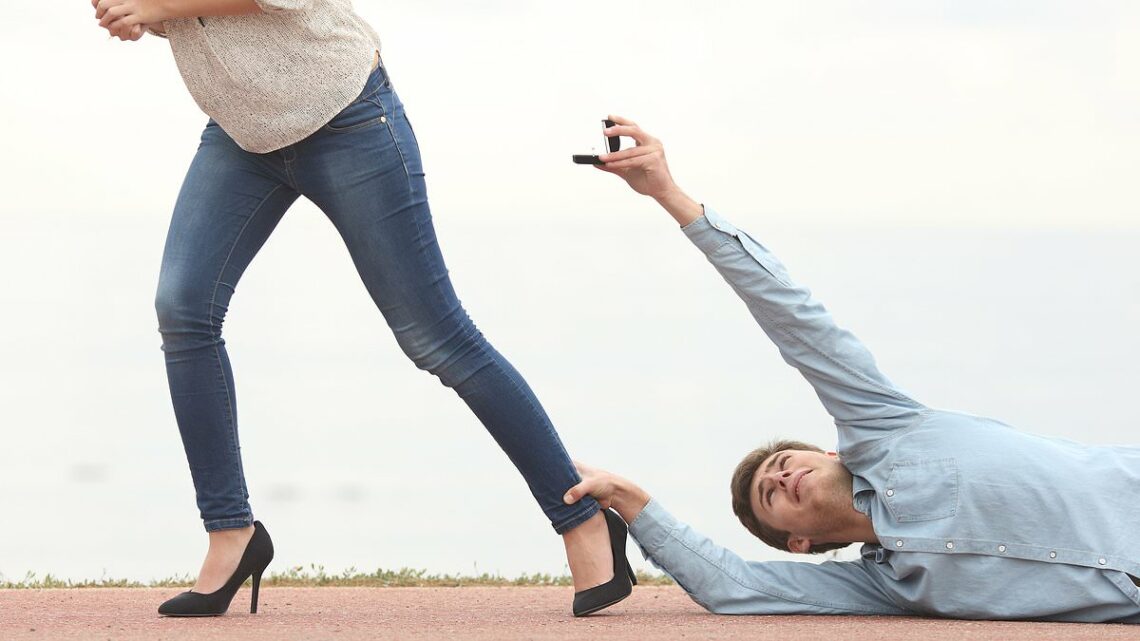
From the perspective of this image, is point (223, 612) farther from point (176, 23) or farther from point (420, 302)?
point (176, 23)

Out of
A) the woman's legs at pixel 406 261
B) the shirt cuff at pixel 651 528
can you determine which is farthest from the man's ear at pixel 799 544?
the woman's legs at pixel 406 261

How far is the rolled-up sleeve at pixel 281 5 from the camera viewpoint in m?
3.65

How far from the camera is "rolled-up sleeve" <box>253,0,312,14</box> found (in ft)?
12.0

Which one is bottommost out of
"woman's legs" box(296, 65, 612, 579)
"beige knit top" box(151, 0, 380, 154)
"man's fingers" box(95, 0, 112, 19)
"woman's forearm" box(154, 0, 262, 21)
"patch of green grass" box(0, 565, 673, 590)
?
"patch of green grass" box(0, 565, 673, 590)

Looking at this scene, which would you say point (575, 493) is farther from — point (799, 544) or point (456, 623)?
point (799, 544)

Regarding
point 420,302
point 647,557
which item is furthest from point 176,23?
point 647,557

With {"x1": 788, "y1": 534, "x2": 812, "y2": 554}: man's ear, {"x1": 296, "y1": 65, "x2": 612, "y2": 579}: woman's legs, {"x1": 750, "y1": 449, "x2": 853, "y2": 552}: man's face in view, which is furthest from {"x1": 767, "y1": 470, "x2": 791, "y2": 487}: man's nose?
{"x1": 296, "y1": 65, "x2": 612, "y2": 579}: woman's legs

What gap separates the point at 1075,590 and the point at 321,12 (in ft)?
8.43

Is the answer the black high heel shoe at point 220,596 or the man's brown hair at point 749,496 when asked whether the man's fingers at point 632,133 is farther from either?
the black high heel shoe at point 220,596

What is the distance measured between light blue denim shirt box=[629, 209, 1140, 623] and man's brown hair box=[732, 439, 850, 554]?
13 cm

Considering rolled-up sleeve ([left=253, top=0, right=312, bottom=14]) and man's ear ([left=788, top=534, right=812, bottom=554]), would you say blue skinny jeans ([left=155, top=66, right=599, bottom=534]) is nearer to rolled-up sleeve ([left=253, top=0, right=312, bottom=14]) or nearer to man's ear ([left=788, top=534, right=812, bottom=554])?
rolled-up sleeve ([left=253, top=0, right=312, bottom=14])

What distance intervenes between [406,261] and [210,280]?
1.87 ft

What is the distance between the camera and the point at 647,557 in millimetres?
4246

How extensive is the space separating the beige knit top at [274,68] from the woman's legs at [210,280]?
185 mm
